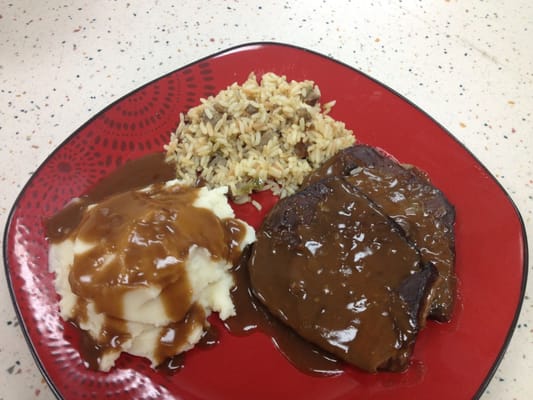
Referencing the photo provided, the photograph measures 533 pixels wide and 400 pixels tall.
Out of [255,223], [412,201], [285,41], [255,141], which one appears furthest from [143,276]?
[285,41]

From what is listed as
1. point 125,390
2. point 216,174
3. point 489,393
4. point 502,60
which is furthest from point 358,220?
point 502,60

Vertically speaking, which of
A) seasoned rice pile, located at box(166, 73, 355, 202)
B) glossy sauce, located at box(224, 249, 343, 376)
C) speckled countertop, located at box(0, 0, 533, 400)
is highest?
speckled countertop, located at box(0, 0, 533, 400)

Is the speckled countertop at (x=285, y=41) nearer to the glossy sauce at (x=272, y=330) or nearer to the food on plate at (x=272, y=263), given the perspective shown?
the food on plate at (x=272, y=263)

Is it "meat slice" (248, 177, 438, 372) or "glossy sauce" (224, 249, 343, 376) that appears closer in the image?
"meat slice" (248, 177, 438, 372)

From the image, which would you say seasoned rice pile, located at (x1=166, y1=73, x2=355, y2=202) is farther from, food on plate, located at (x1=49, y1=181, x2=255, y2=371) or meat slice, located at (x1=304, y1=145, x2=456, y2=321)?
food on plate, located at (x1=49, y1=181, x2=255, y2=371)

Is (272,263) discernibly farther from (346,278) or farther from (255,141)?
(255,141)

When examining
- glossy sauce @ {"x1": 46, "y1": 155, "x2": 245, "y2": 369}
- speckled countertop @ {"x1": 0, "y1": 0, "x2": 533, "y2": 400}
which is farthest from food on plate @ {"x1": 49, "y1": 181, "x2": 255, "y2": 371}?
speckled countertop @ {"x1": 0, "y1": 0, "x2": 533, "y2": 400}
